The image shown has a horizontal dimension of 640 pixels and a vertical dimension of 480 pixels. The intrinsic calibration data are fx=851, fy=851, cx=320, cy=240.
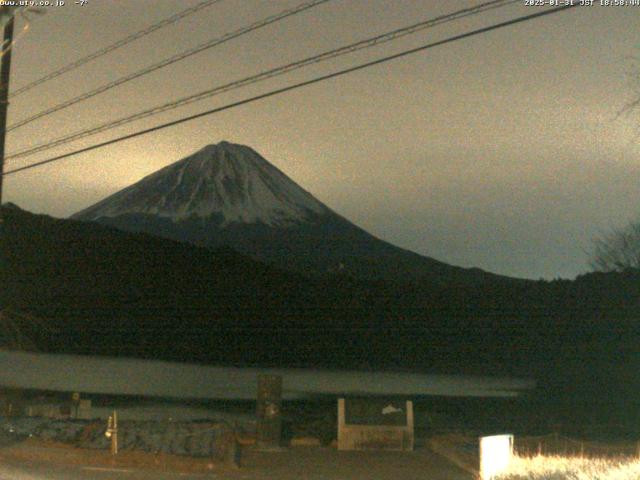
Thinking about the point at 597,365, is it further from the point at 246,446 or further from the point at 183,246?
the point at 183,246

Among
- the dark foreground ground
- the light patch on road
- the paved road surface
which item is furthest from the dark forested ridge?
the light patch on road

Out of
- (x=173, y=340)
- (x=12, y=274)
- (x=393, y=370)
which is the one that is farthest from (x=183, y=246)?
(x=393, y=370)

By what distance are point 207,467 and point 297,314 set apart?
47.4 m

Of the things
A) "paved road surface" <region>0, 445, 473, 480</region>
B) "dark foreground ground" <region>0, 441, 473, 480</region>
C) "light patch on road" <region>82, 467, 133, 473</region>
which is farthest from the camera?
"light patch on road" <region>82, 467, 133, 473</region>

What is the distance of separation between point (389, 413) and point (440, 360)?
3661cm

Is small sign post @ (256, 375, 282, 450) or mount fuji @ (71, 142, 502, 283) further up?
mount fuji @ (71, 142, 502, 283)

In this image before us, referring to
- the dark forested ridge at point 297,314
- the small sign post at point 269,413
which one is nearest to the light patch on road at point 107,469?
the small sign post at point 269,413

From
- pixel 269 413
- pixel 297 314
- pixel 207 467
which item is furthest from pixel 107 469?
pixel 297 314

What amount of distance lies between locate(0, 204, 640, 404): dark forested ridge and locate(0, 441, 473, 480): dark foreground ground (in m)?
28.1

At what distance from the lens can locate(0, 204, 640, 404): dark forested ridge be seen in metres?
45.2

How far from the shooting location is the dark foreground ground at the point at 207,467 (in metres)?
13.0

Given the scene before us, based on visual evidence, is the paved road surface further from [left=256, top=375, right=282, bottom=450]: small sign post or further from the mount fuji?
the mount fuji

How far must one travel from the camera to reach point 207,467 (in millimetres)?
13602

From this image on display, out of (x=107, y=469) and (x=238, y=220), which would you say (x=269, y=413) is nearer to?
(x=107, y=469)
